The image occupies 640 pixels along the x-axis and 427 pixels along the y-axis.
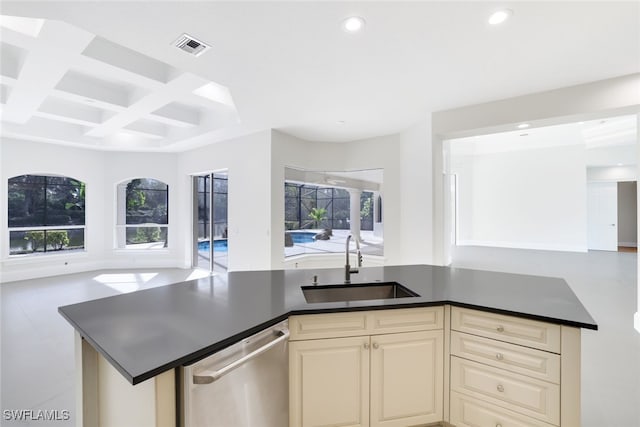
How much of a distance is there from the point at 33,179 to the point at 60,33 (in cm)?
548

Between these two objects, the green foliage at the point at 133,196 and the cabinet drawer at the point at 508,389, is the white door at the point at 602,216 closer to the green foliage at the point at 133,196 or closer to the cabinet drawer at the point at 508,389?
the cabinet drawer at the point at 508,389

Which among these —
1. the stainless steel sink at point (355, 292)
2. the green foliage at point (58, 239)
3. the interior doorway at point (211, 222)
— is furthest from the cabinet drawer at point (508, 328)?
the green foliage at point (58, 239)

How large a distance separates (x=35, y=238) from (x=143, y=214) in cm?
205

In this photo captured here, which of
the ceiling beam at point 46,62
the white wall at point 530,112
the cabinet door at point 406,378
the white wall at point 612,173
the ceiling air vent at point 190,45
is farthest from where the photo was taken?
the white wall at point 612,173

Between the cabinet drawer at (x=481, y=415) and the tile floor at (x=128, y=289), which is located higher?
the cabinet drawer at (x=481, y=415)

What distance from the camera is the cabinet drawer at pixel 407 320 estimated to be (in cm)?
168

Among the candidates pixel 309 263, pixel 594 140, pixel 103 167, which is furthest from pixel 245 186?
pixel 594 140

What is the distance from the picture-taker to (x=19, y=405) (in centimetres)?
216

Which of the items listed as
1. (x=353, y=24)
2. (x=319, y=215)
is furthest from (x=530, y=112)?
(x=319, y=215)

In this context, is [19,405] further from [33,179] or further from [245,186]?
[33,179]

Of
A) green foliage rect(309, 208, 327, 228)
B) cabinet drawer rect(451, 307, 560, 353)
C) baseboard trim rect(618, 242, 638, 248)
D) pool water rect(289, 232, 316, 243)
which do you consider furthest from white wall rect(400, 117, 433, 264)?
baseboard trim rect(618, 242, 638, 248)

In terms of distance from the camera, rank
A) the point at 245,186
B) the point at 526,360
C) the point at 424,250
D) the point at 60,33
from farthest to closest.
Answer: the point at 245,186 < the point at 424,250 < the point at 60,33 < the point at 526,360

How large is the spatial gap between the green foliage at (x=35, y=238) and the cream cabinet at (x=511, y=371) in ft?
27.0

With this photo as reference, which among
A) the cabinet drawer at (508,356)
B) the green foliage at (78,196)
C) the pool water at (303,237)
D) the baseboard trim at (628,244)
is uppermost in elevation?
the green foliage at (78,196)
